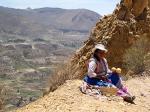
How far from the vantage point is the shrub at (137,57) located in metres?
16.8

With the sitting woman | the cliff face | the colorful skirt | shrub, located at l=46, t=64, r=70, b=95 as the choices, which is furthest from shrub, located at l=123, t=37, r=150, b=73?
the colorful skirt

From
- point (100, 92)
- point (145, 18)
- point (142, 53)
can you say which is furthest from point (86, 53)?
point (100, 92)

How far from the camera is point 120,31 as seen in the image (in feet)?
75.5

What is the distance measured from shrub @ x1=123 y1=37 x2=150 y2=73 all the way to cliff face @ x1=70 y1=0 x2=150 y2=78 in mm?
2245

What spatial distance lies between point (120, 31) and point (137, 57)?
566 centimetres

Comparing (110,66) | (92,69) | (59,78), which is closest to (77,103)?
(92,69)

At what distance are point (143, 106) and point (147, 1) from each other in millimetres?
15135

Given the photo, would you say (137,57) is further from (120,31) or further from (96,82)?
(96,82)

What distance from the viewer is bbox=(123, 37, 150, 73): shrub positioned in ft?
55.3

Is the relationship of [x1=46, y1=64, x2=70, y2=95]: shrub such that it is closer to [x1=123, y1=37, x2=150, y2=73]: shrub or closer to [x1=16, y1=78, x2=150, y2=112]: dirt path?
[x1=123, y1=37, x2=150, y2=73]: shrub

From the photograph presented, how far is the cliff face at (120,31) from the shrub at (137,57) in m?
2.24

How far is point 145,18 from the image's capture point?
78.0 ft

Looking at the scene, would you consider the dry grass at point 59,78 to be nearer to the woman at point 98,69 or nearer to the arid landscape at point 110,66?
the arid landscape at point 110,66

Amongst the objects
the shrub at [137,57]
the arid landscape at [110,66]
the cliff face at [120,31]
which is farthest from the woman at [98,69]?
the cliff face at [120,31]
